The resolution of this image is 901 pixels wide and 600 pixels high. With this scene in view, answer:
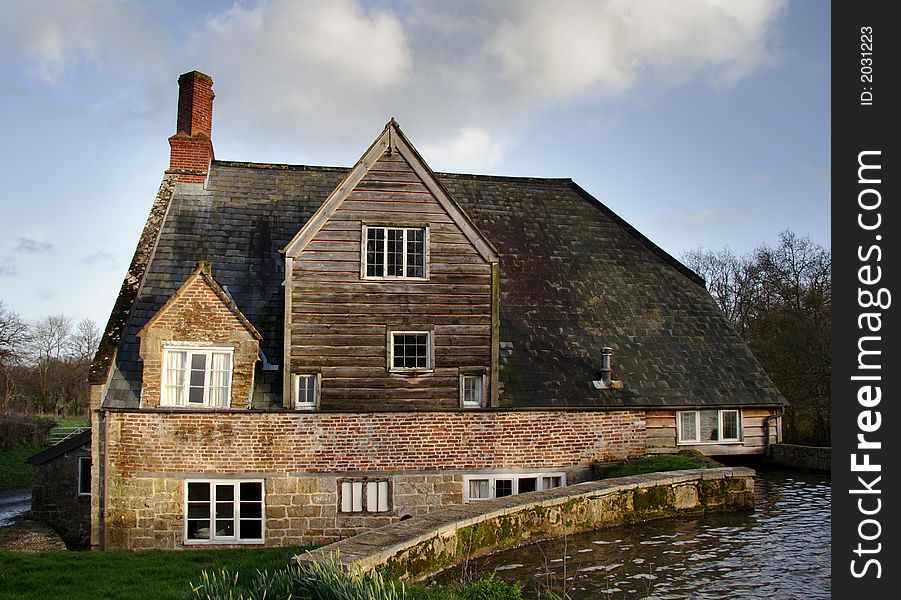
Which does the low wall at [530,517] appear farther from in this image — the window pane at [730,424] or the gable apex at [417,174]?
the gable apex at [417,174]

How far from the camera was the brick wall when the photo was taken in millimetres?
15711

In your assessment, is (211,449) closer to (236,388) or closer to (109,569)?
(236,388)

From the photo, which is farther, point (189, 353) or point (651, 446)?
point (651, 446)

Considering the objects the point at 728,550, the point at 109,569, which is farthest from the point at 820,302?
the point at 109,569

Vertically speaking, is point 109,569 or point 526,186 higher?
point 526,186

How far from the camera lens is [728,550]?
10461 millimetres

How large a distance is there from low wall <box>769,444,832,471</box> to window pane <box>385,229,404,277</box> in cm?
1165

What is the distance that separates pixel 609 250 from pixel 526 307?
4411mm

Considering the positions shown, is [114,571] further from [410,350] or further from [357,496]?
[410,350]

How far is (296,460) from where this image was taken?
15773mm

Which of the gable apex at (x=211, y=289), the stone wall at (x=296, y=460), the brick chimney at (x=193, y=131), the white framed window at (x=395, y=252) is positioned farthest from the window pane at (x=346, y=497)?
the brick chimney at (x=193, y=131)

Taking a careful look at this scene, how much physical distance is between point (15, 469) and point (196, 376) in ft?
84.3

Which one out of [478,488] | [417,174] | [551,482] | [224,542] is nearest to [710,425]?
[551,482]

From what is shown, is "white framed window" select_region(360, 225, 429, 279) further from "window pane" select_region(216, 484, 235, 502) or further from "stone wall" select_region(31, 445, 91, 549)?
"stone wall" select_region(31, 445, 91, 549)
